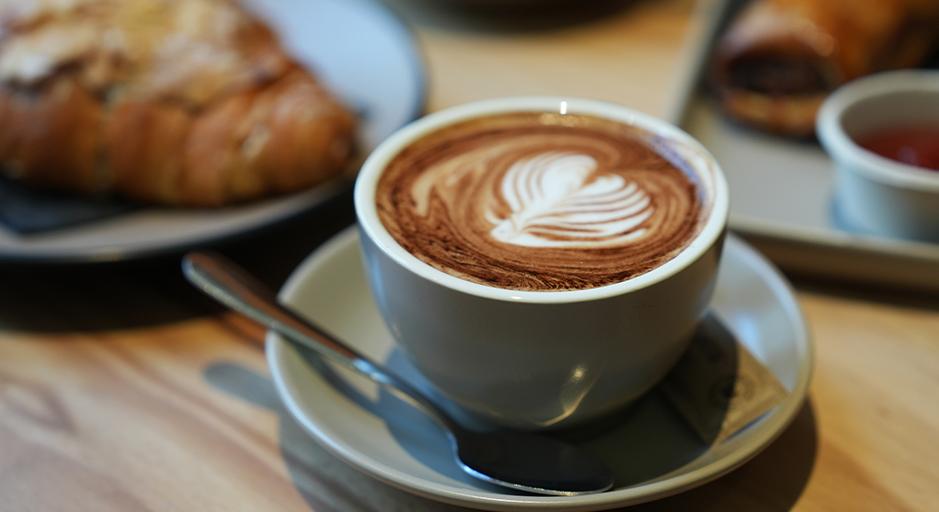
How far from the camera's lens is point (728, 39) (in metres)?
1.27

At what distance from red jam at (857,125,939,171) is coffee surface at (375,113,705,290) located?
1.45 feet

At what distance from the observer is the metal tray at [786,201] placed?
0.89m

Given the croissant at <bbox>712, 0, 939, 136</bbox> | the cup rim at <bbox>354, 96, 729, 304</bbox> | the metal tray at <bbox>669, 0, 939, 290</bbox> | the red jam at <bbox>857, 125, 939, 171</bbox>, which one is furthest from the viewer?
the croissant at <bbox>712, 0, 939, 136</bbox>

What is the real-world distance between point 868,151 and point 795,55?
244mm

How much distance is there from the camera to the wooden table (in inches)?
27.8

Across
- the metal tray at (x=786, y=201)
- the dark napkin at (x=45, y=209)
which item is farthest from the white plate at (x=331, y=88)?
the metal tray at (x=786, y=201)

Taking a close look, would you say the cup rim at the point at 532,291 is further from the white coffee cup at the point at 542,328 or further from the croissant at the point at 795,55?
the croissant at the point at 795,55

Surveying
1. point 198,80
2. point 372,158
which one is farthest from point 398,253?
point 198,80

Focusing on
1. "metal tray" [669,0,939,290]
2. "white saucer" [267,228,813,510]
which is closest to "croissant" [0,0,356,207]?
"white saucer" [267,228,813,510]

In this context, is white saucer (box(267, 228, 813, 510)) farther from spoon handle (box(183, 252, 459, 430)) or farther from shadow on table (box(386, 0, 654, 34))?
shadow on table (box(386, 0, 654, 34))

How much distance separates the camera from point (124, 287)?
3.17 feet

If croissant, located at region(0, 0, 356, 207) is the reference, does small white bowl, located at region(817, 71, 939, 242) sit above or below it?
below

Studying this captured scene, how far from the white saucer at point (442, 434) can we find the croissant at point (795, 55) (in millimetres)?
415

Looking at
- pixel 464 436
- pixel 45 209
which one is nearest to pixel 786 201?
pixel 464 436
